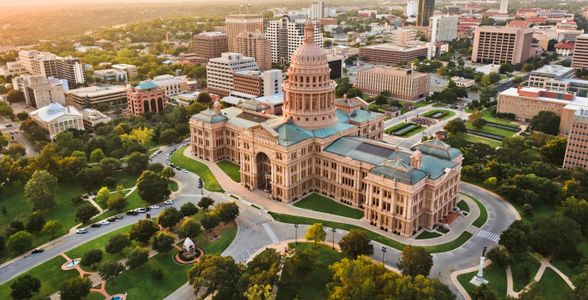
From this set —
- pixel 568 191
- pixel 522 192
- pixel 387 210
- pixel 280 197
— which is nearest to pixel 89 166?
pixel 280 197

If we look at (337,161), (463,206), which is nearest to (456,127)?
(463,206)

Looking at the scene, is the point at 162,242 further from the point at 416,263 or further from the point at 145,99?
the point at 145,99

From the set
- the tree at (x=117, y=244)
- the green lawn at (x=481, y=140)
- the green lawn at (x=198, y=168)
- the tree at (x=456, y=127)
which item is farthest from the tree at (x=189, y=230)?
the tree at (x=456, y=127)

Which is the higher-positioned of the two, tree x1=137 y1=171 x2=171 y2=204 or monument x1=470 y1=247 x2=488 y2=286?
tree x1=137 y1=171 x2=171 y2=204

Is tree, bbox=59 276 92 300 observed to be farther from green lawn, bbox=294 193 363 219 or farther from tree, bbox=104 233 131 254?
green lawn, bbox=294 193 363 219

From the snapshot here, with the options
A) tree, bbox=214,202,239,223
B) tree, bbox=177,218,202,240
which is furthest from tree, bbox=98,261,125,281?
tree, bbox=214,202,239,223

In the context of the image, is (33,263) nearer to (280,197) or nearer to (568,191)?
(280,197)

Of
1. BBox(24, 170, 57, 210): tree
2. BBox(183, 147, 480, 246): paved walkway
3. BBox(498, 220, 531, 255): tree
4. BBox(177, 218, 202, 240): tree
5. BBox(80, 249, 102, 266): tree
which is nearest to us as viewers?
BBox(80, 249, 102, 266): tree
